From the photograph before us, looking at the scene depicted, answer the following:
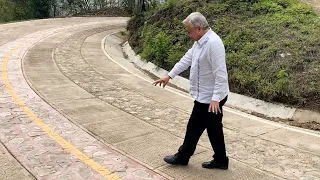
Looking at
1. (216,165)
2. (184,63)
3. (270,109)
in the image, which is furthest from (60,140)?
(270,109)

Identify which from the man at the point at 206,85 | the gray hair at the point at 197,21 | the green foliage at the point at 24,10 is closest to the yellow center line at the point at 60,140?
the man at the point at 206,85

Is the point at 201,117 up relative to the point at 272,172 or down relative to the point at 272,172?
up

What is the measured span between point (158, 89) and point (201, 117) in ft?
16.1

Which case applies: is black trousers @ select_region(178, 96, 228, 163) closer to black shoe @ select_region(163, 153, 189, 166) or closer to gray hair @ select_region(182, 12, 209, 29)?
black shoe @ select_region(163, 153, 189, 166)

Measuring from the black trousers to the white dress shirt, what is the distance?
146mm

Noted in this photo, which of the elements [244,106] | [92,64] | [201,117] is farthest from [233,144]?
[92,64]

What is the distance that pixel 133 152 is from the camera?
538cm

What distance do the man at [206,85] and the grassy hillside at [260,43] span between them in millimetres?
3740

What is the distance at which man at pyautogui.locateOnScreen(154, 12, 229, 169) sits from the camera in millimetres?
4418

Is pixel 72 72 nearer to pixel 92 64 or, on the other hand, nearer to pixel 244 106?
pixel 92 64

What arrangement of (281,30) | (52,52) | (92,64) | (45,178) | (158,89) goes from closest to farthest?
(45,178), (158,89), (281,30), (92,64), (52,52)

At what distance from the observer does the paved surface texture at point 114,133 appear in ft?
16.0

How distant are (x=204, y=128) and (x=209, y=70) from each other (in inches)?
30.2

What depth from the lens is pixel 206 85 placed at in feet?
15.1
